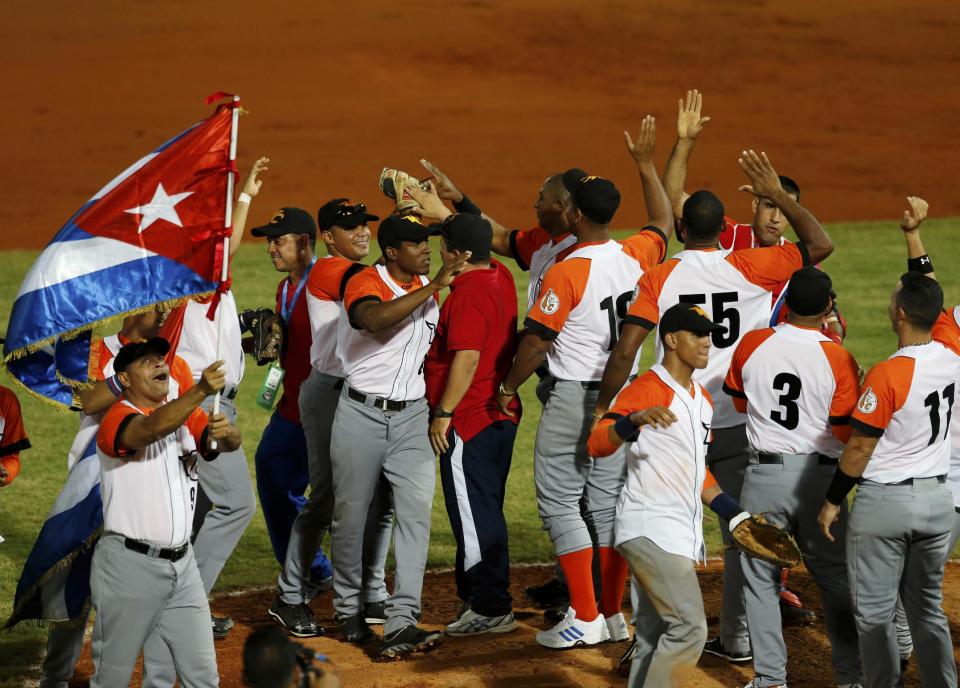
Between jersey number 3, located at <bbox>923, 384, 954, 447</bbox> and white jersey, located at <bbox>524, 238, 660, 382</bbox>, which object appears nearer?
jersey number 3, located at <bbox>923, 384, 954, 447</bbox>

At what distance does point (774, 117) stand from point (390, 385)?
1749cm

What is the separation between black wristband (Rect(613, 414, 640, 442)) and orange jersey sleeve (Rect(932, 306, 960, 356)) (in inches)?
62.8

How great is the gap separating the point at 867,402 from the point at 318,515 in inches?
114

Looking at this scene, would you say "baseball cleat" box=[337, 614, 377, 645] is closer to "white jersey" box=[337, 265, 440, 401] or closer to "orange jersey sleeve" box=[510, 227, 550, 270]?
"white jersey" box=[337, 265, 440, 401]

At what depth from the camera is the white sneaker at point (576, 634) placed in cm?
631

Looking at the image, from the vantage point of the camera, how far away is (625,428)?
16.5 ft

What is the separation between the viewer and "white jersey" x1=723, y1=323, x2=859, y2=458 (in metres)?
5.65

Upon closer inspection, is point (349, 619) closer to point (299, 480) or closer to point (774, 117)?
point (299, 480)

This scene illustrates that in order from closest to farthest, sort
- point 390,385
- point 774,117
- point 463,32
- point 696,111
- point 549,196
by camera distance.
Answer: point 390,385
point 549,196
point 696,111
point 774,117
point 463,32

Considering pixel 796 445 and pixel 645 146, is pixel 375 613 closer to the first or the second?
pixel 796 445

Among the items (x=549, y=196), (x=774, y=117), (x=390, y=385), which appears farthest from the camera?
(x=774, y=117)

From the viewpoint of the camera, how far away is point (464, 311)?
6.41m

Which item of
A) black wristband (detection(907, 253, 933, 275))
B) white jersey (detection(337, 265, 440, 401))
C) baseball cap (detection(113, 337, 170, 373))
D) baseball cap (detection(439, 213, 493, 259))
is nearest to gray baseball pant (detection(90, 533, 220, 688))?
baseball cap (detection(113, 337, 170, 373))

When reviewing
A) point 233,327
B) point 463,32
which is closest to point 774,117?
point 463,32
